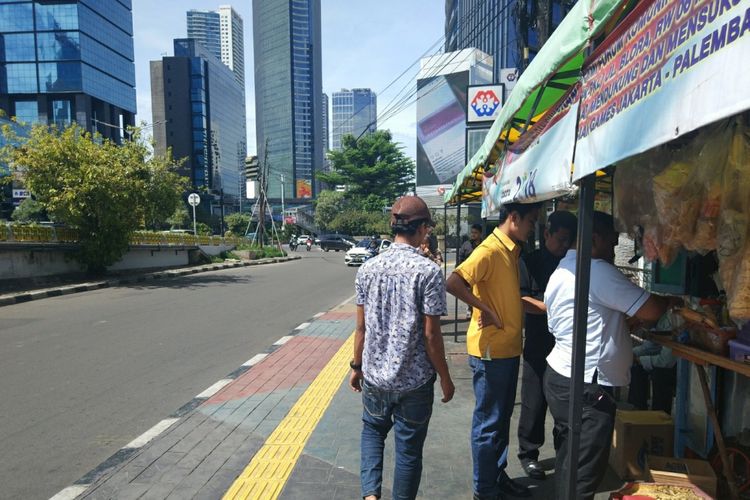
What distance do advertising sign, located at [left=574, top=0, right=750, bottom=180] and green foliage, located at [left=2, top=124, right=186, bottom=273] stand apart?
52.2 ft

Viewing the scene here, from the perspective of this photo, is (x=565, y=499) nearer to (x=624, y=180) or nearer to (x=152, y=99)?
(x=624, y=180)

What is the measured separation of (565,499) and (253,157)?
31.1m

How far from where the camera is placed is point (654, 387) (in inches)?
138

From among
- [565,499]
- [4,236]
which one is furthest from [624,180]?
[4,236]

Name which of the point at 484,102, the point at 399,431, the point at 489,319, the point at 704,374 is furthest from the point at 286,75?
the point at 704,374

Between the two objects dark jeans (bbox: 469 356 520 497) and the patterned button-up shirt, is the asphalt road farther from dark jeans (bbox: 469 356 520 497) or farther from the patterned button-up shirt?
dark jeans (bbox: 469 356 520 497)

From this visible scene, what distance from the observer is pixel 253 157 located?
101 ft

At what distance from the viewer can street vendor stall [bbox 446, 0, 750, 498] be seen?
1.19m

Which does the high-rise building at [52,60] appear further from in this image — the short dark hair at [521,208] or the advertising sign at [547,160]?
the short dark hair at [521,208]

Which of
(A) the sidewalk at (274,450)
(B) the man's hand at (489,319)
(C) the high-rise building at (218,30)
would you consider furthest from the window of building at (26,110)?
(C) the high-rise building at (218,30)

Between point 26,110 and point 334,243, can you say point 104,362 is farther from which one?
point 26,110

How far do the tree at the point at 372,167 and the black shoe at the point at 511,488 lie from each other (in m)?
50.0

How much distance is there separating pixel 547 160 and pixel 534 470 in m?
2.19

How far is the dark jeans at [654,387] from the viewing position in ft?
11.3
